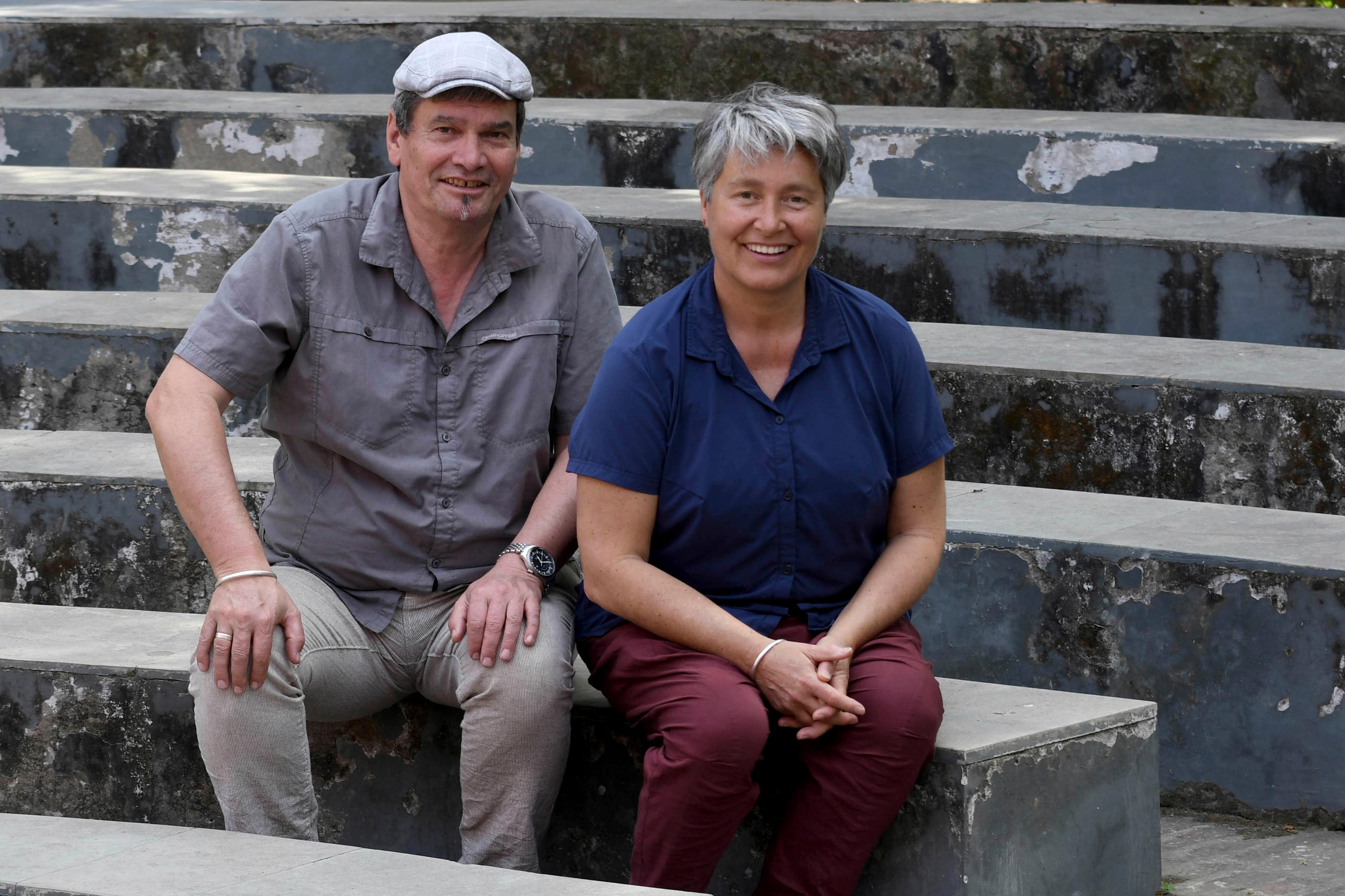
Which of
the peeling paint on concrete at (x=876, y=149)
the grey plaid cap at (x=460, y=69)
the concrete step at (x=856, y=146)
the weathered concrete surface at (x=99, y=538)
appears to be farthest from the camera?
the peeling paint on concrete at (x=876, y=149)

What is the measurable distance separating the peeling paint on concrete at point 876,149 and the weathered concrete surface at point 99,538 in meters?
2.32

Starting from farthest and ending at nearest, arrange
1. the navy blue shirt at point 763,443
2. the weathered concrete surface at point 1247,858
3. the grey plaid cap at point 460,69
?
the weathered concrete surface at point 1247,858 → the grey plaid cap at point 460,69 → the navy blue shirt at point 763,443

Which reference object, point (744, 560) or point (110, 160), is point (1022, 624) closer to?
point (744, 560)

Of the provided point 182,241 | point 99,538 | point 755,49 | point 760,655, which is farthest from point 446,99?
point 755,49

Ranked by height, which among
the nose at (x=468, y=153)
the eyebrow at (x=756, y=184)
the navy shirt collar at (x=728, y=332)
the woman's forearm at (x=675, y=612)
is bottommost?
the woman's forearm at (x=675, y=612)

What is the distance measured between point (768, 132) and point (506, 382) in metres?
0.56

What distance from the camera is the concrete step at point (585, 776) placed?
2.42 meters

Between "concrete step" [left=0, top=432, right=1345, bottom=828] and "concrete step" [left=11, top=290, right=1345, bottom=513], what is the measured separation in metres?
0.25

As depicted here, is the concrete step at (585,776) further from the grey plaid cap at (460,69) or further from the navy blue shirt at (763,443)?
the grey plaid cap at (460,69)

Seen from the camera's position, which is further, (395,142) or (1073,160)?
(1073,160)

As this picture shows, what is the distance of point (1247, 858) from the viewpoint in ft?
9.34

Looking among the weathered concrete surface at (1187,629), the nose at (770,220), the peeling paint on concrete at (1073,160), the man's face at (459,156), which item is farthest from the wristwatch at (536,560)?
the peeling paint on concrete at (1073,160)

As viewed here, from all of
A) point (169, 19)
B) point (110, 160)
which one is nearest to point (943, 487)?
point (110, 160)

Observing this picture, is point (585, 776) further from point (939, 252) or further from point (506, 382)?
point (939, 252)
